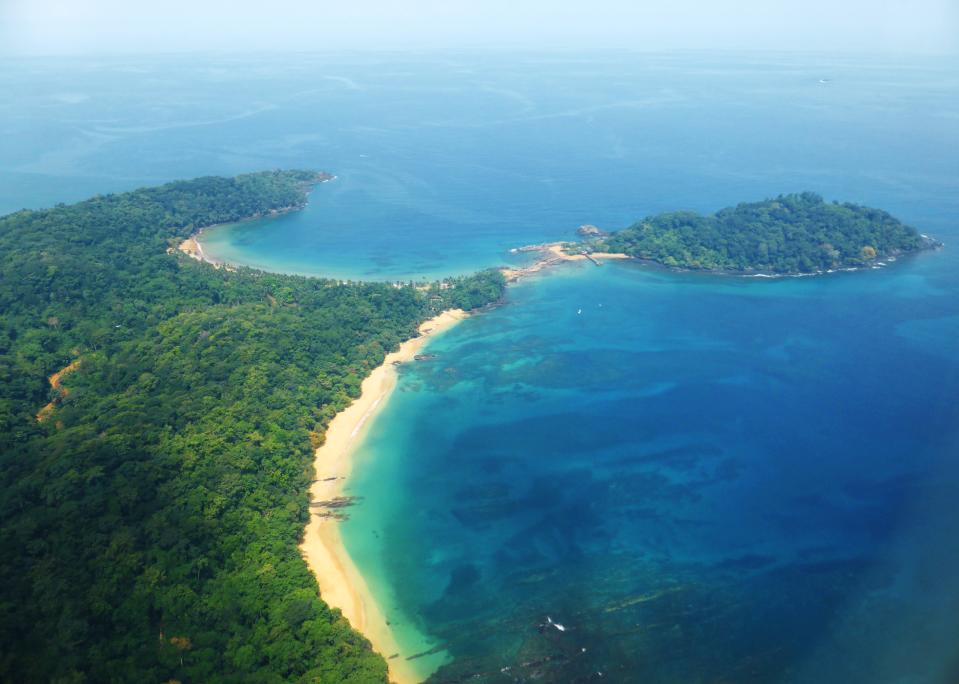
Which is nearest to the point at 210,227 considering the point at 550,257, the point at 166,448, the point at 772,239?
the point at 550,257

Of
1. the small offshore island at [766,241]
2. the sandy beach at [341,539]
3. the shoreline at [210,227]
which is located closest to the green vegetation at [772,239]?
the small offshore island at [766,241]

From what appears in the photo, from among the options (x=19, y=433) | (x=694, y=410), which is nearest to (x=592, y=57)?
(x=694, y=410)

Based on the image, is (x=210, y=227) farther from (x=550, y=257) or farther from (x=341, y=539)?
(x=341, y=539)

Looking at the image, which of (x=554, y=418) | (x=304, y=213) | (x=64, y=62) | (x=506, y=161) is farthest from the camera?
(x=64, y=62)

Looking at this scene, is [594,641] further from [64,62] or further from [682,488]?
[64,62]

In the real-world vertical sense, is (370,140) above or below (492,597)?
above

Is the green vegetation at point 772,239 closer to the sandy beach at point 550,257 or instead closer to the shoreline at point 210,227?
the sandy beach at point 550,257
